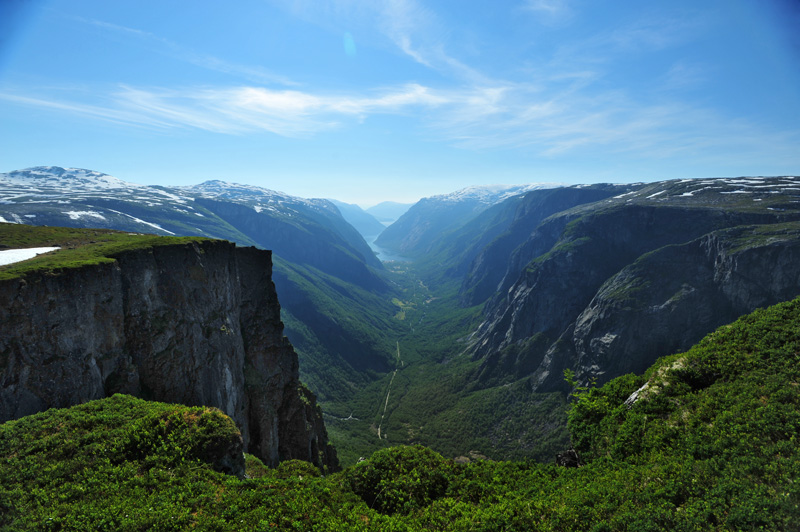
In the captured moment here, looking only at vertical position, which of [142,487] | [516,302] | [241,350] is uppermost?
[142,487]

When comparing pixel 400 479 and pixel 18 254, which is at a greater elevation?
pixel 18 254

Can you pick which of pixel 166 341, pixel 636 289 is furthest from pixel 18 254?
pixel 636 289

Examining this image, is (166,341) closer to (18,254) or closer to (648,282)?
(18,254)

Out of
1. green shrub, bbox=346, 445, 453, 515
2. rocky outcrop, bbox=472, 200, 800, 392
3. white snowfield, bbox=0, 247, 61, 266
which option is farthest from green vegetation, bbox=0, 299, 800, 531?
rocky outcrop, bbox=472, 200, 800, 392

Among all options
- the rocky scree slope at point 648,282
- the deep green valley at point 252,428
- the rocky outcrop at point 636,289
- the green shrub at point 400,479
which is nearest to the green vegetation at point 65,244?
the deep green valley at point 252,428

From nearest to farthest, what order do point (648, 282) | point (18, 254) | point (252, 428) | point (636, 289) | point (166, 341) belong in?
point (18, 254) → point (166, 341) → point (252, 428) → point (648, 282) → point (636, 289)

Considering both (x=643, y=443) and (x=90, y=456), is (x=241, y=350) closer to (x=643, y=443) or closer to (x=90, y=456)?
(x=90, y=456)

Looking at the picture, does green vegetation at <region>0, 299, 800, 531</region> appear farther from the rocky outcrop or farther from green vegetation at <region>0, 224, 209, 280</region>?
the rocky outcrop

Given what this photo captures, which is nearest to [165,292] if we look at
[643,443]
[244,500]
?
[244,500]
